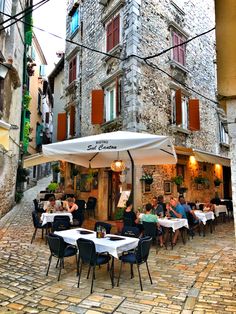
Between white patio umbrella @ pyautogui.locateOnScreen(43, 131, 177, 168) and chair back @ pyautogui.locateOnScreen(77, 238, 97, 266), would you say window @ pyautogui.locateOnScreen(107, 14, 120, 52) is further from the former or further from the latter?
chair back @ pyautogui.locateOnScreen(77, 238, 97, 266)

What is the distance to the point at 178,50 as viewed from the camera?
43.6ft

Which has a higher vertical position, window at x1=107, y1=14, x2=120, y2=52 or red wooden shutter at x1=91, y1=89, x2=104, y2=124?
window at x1=107, y1=14, x2=120, y2=52

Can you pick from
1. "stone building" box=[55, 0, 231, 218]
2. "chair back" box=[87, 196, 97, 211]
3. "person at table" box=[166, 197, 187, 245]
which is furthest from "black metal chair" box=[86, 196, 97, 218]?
"person at table" box=[166, 197, 187, 245]

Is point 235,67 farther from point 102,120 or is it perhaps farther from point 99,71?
point 99,71

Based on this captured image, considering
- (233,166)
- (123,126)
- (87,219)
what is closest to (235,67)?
(233,166)

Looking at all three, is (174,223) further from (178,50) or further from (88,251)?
(178,50)

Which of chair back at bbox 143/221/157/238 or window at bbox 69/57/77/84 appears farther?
window at bbox 69/57/77/84

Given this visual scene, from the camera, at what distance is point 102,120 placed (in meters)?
11.9

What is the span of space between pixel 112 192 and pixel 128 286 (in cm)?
730

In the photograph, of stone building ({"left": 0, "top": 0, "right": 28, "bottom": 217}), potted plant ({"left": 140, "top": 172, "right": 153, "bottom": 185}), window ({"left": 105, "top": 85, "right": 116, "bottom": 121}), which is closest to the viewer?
potted plant ({"left": 140, "top": 172, "right": 153, "bottom": 185})

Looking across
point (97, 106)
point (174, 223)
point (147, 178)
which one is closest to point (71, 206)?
point (147, 178)

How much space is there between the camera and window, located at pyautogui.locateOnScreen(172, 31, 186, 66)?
1303cm

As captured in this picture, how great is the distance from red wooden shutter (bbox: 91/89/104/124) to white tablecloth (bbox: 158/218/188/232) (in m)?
5.92

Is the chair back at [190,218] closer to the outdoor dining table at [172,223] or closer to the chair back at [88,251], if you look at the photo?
the outdoor dining table at [172,223]
